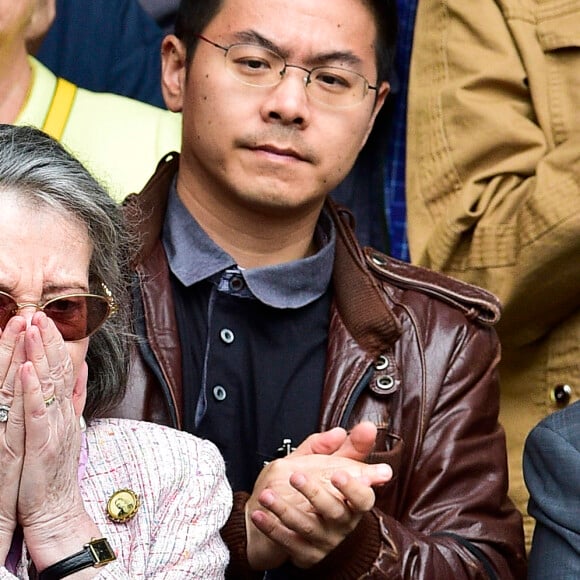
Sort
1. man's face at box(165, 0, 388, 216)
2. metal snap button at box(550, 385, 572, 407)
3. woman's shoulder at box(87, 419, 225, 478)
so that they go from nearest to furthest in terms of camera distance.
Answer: woman's shoulder at box(87, 419, 225, 478) < man's face at box(165, 0, 388, 216) < metal snap button at box(550, 385, 572, 407)

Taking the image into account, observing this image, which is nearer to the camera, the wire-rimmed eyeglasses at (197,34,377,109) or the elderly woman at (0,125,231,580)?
the elderly woman at (0,125,231,580)

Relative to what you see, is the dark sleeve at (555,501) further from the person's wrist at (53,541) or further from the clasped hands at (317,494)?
the person's wrist at (53,541)

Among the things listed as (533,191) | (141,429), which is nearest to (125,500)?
(141,429)

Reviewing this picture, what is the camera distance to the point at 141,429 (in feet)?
9.27

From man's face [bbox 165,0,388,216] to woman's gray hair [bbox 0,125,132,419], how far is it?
1.48 feet

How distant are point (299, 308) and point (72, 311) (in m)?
0.90

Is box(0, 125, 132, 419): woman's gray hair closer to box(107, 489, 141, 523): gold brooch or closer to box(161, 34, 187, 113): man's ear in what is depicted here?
box(107, 489, 141, 523): gold brooch

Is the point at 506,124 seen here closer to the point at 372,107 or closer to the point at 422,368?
the point at 372,107

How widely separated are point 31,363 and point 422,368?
115 centimetres

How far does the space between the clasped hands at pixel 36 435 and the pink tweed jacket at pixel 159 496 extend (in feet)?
0.25

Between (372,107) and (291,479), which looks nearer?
(291,479)

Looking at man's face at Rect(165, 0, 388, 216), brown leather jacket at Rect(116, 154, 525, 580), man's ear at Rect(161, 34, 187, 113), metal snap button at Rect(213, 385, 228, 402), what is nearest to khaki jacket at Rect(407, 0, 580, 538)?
brown leather jacket at Rect(116, 154, 525, 580)

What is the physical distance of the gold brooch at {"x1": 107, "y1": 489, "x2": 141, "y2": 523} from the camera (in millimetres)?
2646

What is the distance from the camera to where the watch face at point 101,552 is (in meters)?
2.52
